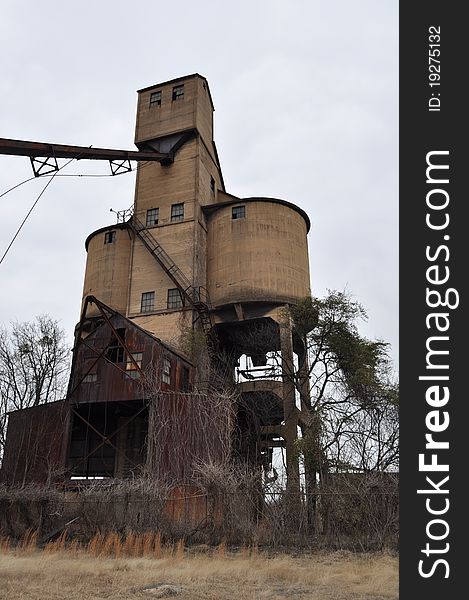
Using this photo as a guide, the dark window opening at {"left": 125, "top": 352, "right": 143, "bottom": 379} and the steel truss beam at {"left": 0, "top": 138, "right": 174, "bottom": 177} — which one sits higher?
the steel truss beam at {"left": 0, "top": 138, "right": 174, "bottom": 177}

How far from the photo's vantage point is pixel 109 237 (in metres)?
34.4

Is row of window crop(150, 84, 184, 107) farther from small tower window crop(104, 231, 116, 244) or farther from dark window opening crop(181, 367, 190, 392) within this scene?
dark window opening crop(181, 367, 190, 392)

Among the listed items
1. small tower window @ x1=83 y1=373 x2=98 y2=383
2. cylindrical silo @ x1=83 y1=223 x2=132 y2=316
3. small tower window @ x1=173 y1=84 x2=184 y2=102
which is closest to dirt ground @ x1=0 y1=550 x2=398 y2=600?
small tower window @ x1=83 y1=373 x2=98 y2=383

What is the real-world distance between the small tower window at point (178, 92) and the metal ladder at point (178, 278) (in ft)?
26.1

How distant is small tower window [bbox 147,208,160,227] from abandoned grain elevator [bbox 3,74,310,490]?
0.22 ft

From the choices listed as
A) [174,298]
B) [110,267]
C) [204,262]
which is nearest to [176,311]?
[174,298]

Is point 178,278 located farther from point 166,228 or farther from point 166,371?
point 166,371

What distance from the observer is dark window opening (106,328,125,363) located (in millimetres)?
25516

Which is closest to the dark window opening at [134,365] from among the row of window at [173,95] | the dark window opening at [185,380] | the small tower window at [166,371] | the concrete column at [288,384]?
the small tower window at [166,371]

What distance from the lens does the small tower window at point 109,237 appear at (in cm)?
3422

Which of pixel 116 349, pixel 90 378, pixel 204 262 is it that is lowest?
pixel 90 378

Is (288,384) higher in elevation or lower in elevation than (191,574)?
higher

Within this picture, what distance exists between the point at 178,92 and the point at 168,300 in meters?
13.0

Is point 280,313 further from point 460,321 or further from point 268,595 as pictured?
point 460,321
